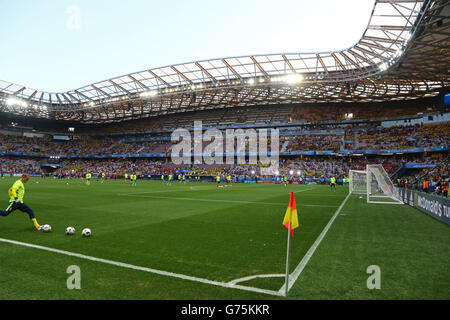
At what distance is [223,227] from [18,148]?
79502mm

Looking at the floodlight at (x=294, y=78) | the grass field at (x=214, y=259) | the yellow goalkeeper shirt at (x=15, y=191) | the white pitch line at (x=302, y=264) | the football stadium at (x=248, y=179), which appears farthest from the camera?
the floodlight at (x=294, y=78)

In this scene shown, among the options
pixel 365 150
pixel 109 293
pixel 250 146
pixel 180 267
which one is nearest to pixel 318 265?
pixel 180 267

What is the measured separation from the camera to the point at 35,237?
284 inches

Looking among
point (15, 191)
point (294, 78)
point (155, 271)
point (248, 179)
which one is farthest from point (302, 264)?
point (248, 179)

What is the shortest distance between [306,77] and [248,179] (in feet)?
65.9

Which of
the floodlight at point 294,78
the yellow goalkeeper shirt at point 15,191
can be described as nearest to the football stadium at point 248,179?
the yellow goalkeeper shirt at point 15,191

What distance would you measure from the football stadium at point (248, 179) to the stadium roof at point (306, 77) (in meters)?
→ 0.29

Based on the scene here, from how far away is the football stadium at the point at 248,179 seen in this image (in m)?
4.61

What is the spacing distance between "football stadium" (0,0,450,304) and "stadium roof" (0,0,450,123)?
0.29 m

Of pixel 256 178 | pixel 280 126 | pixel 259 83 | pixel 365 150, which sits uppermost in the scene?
pixel 259 83

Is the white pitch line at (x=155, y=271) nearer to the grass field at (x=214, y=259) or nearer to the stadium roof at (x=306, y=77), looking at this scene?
the grass field at (x=214, y=259)

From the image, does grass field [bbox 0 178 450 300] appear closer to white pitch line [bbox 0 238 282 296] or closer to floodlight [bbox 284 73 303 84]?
white pitch line [bbox 0 238 282 296]

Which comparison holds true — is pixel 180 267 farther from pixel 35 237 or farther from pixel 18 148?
pixel 18 148

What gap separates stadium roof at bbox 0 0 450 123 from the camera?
2394 centimetres
